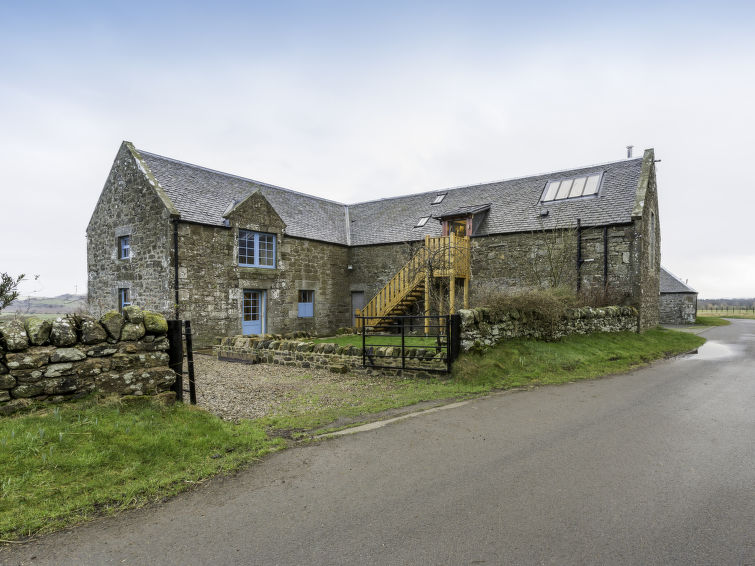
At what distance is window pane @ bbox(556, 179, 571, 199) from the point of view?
2000 cm

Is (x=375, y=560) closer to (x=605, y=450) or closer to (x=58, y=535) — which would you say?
(x=58, y=535)

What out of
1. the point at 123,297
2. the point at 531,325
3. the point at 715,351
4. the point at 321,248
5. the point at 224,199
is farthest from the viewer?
the point at 321,248

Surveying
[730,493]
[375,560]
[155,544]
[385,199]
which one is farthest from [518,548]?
[385,199]

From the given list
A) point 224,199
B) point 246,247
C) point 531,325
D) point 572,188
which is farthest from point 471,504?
point 572,188

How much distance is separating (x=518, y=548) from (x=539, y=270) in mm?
16717

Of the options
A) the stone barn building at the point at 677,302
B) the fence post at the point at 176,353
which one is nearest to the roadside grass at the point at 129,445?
the fence post at the point at 176,353

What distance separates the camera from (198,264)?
16.7 meters

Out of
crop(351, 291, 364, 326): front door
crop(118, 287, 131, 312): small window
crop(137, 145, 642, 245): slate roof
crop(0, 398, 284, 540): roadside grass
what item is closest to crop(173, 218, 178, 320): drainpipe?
crop(137, 145, 642, 245): slate roof

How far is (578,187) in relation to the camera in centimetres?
2000

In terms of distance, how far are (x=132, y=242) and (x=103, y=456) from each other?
15183mm

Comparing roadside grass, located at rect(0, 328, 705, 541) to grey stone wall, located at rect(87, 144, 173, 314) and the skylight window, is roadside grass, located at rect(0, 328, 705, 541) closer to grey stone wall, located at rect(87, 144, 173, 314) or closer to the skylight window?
grey stone wall, located at rect(87, 144, 173, 314)

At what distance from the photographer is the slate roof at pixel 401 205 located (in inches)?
707

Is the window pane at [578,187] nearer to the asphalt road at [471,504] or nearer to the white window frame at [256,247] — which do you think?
the white window frame at [256,247]

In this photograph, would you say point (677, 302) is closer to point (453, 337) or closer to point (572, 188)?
point (572, 188)
